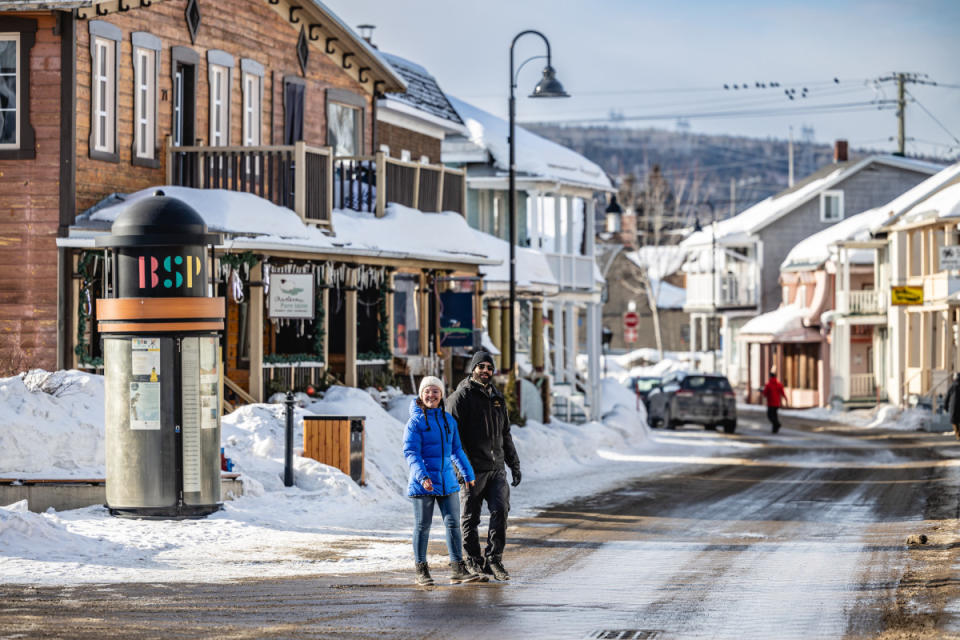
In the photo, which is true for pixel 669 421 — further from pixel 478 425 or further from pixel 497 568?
pixel 497 568

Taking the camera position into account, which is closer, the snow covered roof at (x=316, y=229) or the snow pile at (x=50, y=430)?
the snow pile at (x=50, y=430)

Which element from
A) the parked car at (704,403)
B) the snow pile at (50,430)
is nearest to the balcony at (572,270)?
the parked car at (704,403)

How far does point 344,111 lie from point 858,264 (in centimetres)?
3967

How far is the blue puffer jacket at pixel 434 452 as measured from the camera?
13.3 m

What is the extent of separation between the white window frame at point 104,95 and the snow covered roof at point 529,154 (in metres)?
19.3

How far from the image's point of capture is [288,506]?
741 inches

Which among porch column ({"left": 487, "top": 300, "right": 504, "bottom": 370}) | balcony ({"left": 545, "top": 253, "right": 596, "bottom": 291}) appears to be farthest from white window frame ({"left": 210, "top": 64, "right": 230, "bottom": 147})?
balcony ({"left": 545, "top": 253, "right": 596, "bottom": 291})

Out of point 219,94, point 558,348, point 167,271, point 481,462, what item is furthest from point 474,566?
point 558,348

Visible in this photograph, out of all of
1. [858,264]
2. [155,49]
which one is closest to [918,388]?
[858,264]

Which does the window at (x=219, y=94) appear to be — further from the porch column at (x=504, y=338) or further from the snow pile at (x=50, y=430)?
the porch column at (x=504, y=338)

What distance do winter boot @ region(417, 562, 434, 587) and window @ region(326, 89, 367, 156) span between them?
1923 cm

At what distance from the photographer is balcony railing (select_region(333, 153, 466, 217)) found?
94.0ft

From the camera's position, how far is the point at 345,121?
3244cm

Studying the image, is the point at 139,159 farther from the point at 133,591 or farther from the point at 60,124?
the point at 133,591
